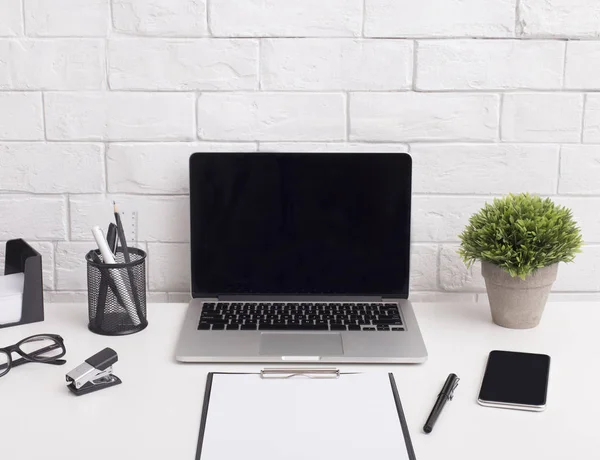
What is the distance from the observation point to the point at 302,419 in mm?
898

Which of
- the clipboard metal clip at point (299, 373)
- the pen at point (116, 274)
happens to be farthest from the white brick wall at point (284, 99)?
the clipboard metal clip at point (299, 373)

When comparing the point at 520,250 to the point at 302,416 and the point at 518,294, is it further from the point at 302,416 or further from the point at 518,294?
the point at 302,416

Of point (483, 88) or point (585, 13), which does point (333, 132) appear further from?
point (585, 13)

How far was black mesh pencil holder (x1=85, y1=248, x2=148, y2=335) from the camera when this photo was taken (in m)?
1.14

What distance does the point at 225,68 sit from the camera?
1265 mm

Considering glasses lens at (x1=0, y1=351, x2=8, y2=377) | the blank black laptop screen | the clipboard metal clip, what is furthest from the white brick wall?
the clipboard metal clip

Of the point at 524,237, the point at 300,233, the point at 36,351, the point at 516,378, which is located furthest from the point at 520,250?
the point at 36,351

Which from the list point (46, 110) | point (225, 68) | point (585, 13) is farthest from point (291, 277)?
point (585, 13)

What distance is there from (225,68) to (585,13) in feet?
1.99

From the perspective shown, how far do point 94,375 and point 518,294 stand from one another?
63 cm

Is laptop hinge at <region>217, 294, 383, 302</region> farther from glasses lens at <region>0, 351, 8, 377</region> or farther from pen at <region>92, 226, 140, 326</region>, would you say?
glasses lens at <region>0, 351, 8, 377</region>

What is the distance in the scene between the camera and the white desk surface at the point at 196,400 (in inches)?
33.3

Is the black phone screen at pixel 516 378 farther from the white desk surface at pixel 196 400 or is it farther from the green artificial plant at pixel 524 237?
the green artificial plant at pixel 524 237

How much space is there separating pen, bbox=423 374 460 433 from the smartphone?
3cm
